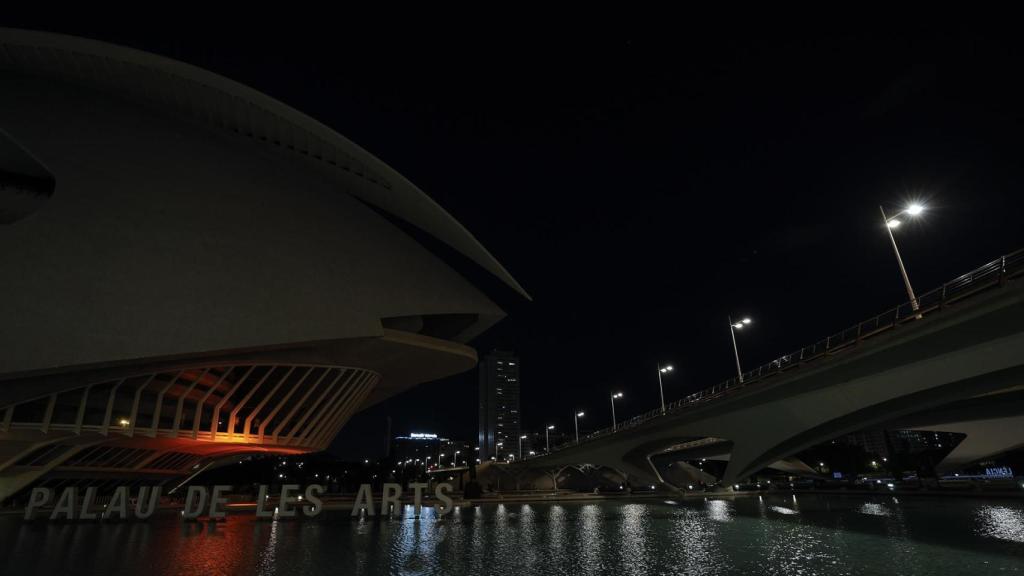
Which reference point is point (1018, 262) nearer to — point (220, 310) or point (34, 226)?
point (220, 310)

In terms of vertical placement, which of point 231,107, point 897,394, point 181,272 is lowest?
point 897,394

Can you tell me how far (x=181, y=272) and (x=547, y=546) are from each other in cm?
1936

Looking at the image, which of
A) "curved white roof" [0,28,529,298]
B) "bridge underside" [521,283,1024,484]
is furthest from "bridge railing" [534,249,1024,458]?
"curved white roof" [0,28,529,298]

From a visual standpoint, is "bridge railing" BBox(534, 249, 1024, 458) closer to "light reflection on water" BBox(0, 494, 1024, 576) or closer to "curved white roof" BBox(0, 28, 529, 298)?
"light reflection on water" BBox(0, 494, 1024, 576)

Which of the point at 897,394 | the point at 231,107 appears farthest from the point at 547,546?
the point at 231,107

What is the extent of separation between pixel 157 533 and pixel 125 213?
46.0 ft

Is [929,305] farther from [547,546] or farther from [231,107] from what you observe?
[231,107]

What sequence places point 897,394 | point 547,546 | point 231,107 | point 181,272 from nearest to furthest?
point 547,546
point 897,394
point 181,272
point 231,107

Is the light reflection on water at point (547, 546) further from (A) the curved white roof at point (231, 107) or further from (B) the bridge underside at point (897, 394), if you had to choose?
(A) the curved white roof at point (231, 107)

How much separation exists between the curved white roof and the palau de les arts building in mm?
112

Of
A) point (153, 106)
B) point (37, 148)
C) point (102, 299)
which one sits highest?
point (153, 106)

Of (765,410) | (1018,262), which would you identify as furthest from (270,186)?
(1018,262)

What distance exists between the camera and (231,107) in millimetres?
28094

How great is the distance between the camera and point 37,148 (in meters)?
23.6
